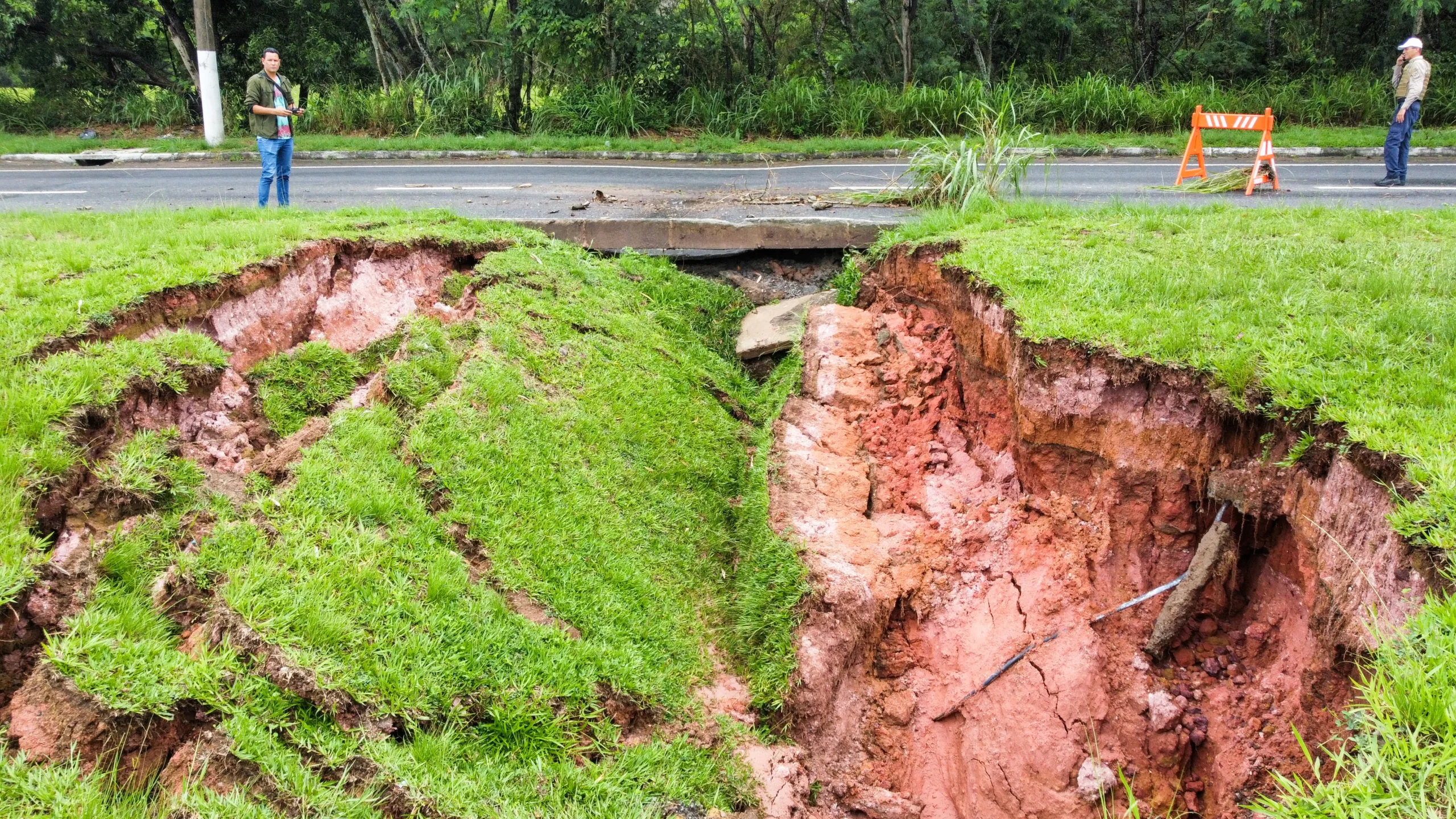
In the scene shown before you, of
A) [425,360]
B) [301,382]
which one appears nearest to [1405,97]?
[425,360]

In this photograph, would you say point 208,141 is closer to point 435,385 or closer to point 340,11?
point 340,11

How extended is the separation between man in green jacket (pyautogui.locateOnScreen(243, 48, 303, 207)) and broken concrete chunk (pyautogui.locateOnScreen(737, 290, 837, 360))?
15.0 ft

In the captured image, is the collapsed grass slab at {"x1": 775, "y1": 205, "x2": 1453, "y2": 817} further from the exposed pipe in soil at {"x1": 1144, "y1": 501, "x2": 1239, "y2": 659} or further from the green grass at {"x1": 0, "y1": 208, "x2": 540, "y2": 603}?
the green grass at {"x1": 0, "y1": 208, "x2": 540, "y2": 603}

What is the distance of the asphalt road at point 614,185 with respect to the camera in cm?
1022

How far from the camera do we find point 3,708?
10.5 ft

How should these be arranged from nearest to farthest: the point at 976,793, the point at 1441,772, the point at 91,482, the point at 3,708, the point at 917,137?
the point at 1441,772, the point at 3,708, the point at 91,482, the point at 976,793, the point at 917,137

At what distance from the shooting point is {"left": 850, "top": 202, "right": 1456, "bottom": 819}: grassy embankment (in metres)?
2.57

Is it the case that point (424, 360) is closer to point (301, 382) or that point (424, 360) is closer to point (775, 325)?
point (301, 382)

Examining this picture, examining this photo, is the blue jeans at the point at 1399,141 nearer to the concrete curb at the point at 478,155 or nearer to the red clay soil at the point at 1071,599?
the concrete curb at the point at 478,155

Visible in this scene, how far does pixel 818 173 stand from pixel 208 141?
10.2 meters

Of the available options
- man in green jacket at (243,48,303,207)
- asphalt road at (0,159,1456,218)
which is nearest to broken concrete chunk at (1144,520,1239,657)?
asphalt road at (0,159,1456,218)

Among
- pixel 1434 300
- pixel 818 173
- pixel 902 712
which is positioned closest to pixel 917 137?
pixel 818 173

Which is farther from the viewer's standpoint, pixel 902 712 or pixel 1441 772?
pixel 902 712

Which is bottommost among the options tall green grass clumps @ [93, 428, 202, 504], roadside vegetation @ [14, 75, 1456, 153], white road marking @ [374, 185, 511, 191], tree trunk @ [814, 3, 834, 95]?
tall green grass clumps @ [93, 428, 202, 504]
